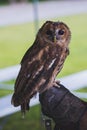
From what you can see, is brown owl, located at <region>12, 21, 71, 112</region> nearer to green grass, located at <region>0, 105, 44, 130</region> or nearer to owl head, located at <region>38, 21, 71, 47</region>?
owl head, located at <region>38, 21, 71, 47</region>

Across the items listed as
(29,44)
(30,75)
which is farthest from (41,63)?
(29,44)

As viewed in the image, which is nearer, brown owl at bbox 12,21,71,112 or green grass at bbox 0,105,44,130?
brown owl at bbox 12,21,71,112

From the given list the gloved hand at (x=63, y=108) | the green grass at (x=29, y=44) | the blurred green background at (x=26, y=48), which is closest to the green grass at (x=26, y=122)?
the blurred green background at (x=26, y=48)

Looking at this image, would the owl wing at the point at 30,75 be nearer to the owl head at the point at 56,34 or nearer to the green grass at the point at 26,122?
the owl head at the point at 56,34

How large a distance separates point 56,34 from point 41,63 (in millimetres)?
108

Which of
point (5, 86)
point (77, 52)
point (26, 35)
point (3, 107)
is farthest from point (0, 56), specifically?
point (3, 107)

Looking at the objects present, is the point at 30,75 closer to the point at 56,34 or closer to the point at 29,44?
the point at 56,34

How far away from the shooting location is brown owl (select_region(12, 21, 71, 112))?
1562 mm

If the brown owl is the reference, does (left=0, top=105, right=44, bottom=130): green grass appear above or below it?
below

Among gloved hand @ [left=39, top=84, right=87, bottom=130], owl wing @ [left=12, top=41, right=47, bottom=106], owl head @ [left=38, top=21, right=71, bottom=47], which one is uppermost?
owl head @ [left=38, top=21, right=71, bottom=47]

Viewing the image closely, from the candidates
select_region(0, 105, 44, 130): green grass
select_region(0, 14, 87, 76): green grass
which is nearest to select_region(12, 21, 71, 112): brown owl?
select_region(0, 105, 44, 130): green grass

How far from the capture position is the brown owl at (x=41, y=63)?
156 centimetres

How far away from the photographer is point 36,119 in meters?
4.32

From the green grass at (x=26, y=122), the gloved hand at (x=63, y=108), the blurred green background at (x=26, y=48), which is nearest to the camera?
the gloved hand at (x=63, y=108)
